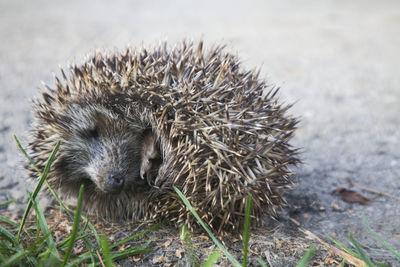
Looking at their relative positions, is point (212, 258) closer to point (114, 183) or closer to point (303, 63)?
point (114, 183)

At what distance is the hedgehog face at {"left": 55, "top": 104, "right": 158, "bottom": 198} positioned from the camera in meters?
2.92

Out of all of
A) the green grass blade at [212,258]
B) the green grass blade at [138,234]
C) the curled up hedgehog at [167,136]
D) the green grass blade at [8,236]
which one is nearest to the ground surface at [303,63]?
the curled up hedgehog at [167,136]

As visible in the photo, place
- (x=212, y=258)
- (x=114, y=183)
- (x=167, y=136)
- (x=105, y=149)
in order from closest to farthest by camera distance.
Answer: (x=212, y=258)
(x=167, y=136)
(x=114, y=183)
(x=105, y=149)

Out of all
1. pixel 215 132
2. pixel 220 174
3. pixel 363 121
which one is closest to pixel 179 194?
pixel 220 174

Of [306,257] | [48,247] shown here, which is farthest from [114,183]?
[306,257]

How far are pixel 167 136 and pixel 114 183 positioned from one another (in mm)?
541

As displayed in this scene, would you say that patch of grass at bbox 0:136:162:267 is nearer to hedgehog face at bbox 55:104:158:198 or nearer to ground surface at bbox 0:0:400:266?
hedgehog face at bbox 55:104:158:198

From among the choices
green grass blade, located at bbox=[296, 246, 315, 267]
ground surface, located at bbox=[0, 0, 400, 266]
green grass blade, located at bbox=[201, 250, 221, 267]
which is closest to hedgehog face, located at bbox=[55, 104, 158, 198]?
ground surface, located at bbox=[0, 0, 400, 266]

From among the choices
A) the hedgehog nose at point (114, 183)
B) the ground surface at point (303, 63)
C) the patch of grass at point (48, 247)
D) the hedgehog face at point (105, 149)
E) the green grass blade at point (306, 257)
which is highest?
the ground surface at point (303, 63)

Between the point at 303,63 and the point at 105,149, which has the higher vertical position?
the point at 303,63

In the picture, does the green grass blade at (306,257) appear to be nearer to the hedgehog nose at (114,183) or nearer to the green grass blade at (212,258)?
the green grass blade at (212,258)

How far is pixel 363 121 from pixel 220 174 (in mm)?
3462

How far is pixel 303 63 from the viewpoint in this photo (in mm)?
7410

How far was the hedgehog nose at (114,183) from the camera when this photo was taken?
9.47 feet
